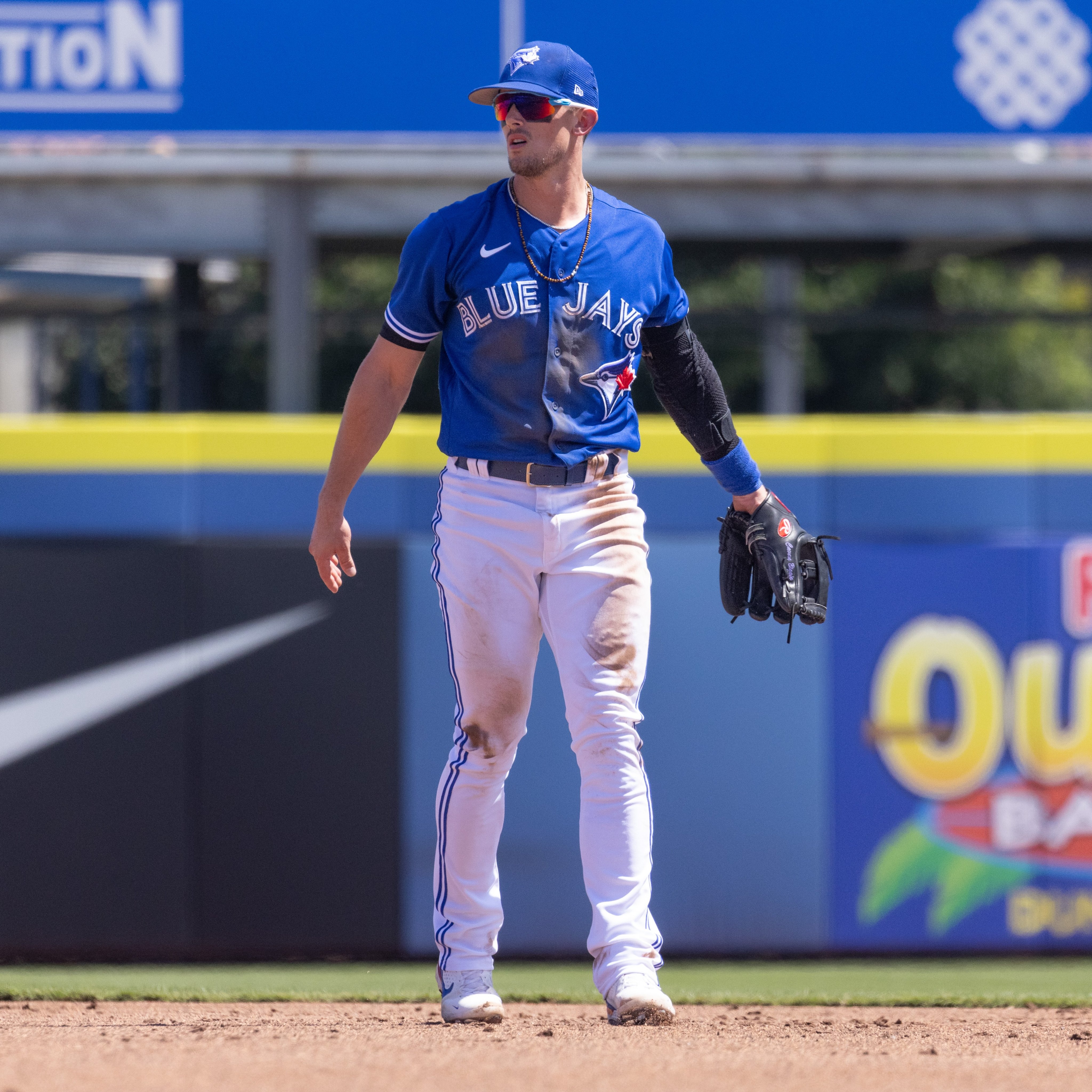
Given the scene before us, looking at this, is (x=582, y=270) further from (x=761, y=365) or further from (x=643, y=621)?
(x=761, y=365)

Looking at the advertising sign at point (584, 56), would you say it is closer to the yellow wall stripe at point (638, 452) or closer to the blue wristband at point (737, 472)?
the yellow wall stripe at point (638, 452)

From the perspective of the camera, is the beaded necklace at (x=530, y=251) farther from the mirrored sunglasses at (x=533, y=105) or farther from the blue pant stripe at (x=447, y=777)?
Answer: the blue pant stripe at (x=447, y=777)

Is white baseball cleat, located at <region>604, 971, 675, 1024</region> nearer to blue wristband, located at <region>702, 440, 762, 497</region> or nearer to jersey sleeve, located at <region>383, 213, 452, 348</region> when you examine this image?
blue wristband, located at <region>702, 440, 762, 497</region>

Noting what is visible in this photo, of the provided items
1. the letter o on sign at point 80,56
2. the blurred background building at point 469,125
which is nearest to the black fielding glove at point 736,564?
the blurred background building at point 469,125

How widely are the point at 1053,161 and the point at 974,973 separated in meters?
3.23

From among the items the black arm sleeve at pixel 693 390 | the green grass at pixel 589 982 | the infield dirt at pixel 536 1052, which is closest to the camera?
the infield dirt at pixel 536 1052

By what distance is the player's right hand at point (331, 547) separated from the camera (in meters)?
3.00

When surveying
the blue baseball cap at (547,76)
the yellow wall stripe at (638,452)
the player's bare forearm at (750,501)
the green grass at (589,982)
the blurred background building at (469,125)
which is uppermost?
the blurred background building at (469,125)

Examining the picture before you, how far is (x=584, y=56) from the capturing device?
5.84 m

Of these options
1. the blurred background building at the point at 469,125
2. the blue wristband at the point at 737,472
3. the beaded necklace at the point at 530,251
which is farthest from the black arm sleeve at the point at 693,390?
the blurred background building at the point at 469,125

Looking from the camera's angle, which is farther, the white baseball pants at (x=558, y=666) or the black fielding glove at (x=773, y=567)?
the black fielding glove at (x=773, y=567)

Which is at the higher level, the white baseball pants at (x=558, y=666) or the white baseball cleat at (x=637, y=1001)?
the white baseball pants at (x=558, y=666)

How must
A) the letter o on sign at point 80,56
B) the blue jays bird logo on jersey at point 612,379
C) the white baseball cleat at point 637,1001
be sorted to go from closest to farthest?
the white baseball cleat at point 637,1001 < the blue jays bird logo on jersey at point 612,379 < the letter o on sign at point 80,56

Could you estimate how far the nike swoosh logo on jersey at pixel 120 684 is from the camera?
4.98 m
